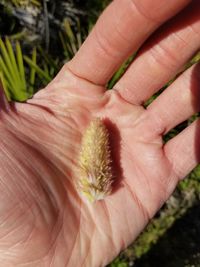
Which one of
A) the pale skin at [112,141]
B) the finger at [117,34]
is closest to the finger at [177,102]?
the pale skin at [112,141]

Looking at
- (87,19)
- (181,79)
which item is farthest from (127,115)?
(87,19)

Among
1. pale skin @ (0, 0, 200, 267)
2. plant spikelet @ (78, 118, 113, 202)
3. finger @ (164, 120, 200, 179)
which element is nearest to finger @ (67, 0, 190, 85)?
pale skin @ (0, 0, 200, 267)

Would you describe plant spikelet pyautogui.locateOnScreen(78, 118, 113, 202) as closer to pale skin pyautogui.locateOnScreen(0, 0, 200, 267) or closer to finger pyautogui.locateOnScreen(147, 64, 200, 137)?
pale skin pyautogui.locateOnScreen(0, 0, 200, 267)

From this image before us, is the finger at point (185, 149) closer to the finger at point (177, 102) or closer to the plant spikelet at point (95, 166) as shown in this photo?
the finger at point (177, 102)

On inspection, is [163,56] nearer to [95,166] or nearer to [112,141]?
[112,141]

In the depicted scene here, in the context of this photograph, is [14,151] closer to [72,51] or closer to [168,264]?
[72,51]

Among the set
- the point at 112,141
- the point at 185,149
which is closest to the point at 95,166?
the point at 112,141
